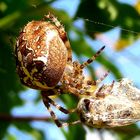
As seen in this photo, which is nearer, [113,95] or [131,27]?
[113,95]

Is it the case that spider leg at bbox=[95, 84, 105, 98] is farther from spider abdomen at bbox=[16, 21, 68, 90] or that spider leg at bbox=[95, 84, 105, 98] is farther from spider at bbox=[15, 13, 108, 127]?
spider abdomen at bbox=[16, 21, 68, 90]

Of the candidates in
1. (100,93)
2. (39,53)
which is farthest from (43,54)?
(100,93)

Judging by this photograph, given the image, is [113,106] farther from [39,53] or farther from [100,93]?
[39,53]

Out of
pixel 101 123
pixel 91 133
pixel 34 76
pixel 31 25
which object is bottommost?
pixel 91 133

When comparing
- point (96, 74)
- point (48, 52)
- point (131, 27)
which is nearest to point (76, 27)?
point (96, 74)

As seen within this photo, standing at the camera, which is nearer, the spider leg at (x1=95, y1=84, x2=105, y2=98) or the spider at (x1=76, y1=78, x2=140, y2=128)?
the spider at (x1=76, y1=78, x2=140, y2=128)

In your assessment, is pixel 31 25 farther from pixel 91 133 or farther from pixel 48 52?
pixel 91 133

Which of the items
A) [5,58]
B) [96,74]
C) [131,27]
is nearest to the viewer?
[131,27]

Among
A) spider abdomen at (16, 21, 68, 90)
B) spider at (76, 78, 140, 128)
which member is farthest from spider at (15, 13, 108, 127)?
spider at (76, 78, 140, 128)

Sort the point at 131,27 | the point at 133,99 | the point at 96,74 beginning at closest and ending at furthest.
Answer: the point at 133,99 → the point at 131,27 → the point at 96,74
